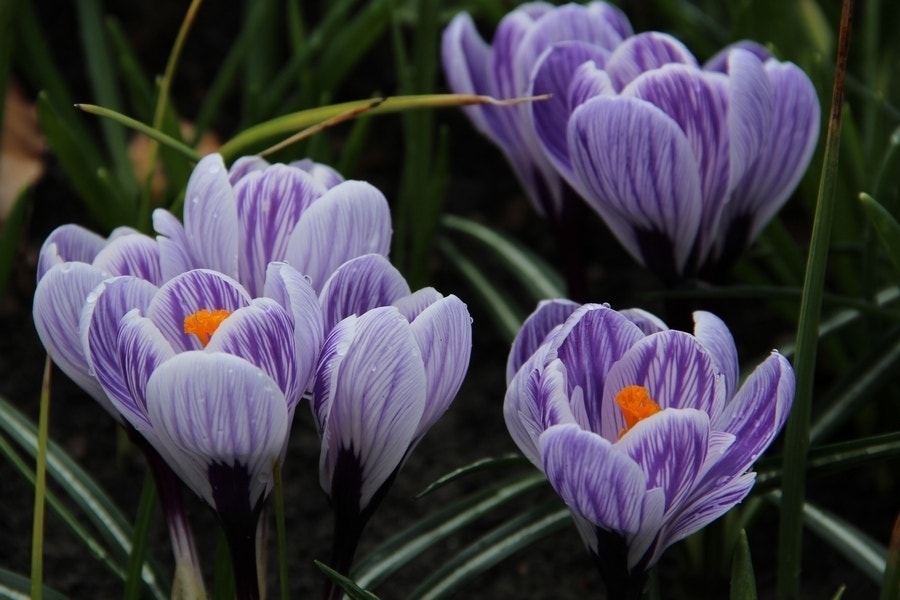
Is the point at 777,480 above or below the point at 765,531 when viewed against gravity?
above

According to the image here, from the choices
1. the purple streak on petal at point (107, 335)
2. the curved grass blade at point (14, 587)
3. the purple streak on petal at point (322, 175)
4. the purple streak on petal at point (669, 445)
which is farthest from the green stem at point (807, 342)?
the curved grass blade at point (14, 587)

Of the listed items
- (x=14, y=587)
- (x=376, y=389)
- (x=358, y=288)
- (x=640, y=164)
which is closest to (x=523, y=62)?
(x=640, y=164)

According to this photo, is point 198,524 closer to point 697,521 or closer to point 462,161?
point 697,521

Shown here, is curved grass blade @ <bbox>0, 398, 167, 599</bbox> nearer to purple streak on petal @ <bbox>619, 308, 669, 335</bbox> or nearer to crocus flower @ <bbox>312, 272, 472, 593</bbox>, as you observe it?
crocus flower @ <bbox>312, 272, 472, 593</bbox>

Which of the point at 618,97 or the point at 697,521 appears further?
the point at 618,97

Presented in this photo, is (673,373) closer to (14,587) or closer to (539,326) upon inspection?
(539,326)

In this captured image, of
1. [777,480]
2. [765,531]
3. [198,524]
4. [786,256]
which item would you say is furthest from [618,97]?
[198,524]
